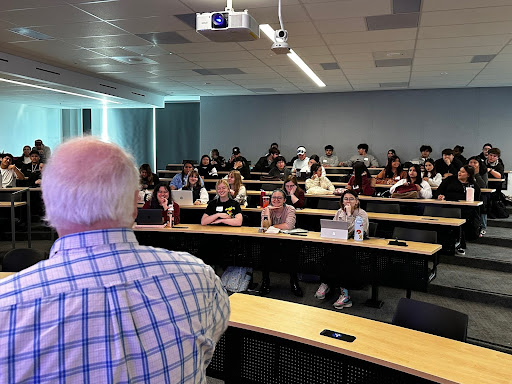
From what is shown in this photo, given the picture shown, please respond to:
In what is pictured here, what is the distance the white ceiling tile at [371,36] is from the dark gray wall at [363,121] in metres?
6.82

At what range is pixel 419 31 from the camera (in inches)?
246

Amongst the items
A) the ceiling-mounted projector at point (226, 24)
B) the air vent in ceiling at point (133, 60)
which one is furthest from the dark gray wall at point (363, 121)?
the ceiling-mounted projector at point (226, 24)

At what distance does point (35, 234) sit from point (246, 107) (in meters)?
8.32

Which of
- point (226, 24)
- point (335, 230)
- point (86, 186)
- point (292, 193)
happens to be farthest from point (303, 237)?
point (86, 186)

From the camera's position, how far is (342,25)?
599 centimetres

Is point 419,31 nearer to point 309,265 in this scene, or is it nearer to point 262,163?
point 309,265

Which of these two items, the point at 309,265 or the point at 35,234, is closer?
the point at 309,265

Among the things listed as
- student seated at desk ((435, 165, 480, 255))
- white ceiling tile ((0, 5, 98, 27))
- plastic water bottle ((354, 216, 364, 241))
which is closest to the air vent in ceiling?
white ceiling tile ((0, 5, 98, 27))

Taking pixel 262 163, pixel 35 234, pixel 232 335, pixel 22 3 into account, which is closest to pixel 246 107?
pixel 262 163

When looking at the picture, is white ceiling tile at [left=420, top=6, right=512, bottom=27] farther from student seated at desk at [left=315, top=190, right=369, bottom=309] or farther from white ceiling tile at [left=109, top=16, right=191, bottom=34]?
white ceiling tile at [left=109, top=16, right=191, bottom=34]

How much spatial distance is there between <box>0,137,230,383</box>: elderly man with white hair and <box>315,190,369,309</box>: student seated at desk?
4.10 m

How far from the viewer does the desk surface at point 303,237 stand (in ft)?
14.8

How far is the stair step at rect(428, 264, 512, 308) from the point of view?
513cm

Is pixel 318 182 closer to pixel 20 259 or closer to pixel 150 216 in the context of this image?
pixel 150 216
